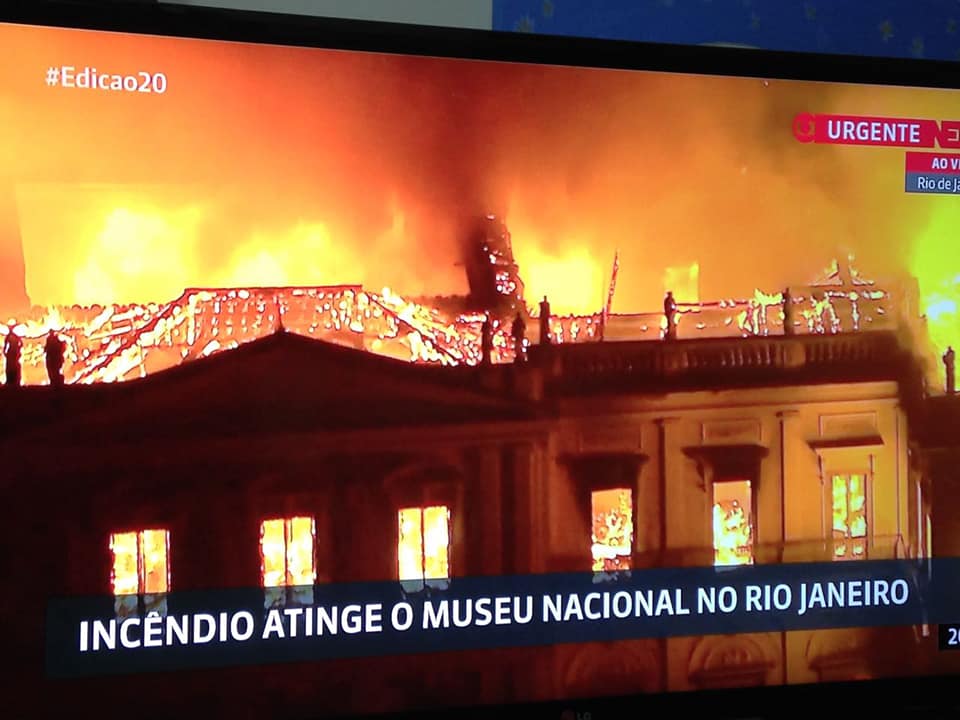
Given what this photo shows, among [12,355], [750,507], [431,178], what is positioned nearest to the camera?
[12,355]

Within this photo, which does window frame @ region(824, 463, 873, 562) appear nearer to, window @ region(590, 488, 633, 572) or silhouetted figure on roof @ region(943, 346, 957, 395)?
silhouetted figure on roof @ region(943, 346, 957, 395)

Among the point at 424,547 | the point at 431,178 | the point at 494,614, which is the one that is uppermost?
the point at 431,178

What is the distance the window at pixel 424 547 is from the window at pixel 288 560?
0.13 metres

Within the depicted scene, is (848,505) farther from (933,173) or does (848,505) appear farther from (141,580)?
(141,580)

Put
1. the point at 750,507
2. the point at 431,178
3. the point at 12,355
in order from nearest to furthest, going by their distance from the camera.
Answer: the point at 12,355 < the point at 431,178 < the point at 750,507

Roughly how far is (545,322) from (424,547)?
383 mm

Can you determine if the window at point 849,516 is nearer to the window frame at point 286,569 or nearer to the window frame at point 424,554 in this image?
the window frame at point 424,554

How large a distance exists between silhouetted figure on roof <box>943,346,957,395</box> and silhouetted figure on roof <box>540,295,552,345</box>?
0.68 metres

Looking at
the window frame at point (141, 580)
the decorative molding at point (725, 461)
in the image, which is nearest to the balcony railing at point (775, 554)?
the decorative molding at point (725, 461)

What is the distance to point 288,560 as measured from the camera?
137 cm

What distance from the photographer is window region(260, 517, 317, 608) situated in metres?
1.37

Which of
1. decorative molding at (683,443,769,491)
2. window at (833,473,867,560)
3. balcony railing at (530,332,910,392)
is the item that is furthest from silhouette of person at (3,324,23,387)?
window at (833,473,867,560)

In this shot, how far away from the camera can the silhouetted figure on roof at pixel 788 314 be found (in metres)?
1.52

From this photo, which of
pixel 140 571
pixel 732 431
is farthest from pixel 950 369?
pixel 140 571
